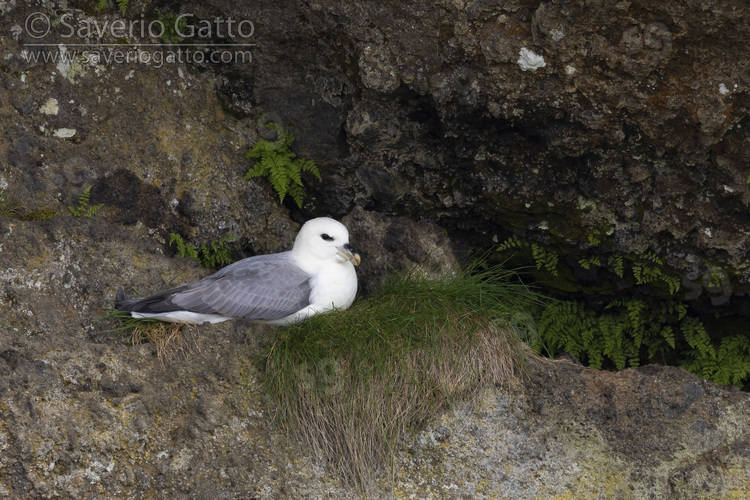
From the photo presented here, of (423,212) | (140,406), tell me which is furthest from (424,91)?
(140,406)

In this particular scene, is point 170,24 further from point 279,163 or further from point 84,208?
point 84,208

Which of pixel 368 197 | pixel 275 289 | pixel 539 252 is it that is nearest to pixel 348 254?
pixel 275 289

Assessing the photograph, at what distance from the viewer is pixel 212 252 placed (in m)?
5.27

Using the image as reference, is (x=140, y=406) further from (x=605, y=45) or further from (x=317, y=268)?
(x=605, y=45)

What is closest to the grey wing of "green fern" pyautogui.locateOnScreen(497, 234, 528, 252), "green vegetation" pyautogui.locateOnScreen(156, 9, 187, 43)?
"green fern" pyautogui.locateOnScreen(497, 234, 528, 252)

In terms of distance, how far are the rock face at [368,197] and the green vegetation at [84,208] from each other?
0.20 ft

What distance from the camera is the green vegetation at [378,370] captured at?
13.1 ft

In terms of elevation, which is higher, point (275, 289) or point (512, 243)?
point (512, 243)

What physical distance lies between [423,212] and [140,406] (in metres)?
2.39

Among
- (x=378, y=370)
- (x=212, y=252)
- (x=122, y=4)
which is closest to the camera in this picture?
(x=378, y=370)

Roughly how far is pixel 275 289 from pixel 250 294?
Result: 147 mm
